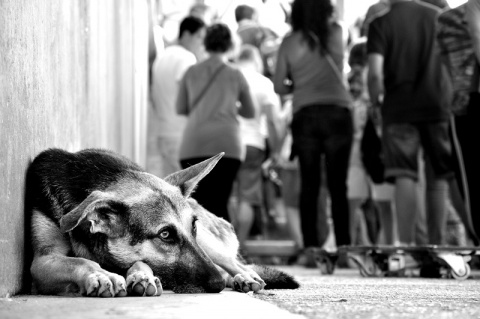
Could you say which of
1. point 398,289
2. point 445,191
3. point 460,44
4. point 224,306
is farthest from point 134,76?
point 224,306

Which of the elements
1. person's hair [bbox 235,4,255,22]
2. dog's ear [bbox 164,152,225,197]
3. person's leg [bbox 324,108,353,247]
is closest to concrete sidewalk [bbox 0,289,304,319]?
dog's ear [bbox 164,152,225,197]

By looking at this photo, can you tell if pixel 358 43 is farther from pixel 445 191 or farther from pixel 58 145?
pixel 58 145

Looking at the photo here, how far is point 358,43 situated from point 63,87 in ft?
17.2

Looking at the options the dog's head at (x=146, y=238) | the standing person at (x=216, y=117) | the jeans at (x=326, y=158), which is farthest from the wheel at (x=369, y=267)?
the dog's head at (x=146, y=238)

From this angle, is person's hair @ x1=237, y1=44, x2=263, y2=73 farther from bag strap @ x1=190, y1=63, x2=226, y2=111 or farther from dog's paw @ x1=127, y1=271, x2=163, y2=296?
dog's paw @ x1=127, y1=271, x2=163, y2=296

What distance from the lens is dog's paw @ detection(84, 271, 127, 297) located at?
154 inches

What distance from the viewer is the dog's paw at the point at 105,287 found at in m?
3.90

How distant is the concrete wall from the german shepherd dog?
0.45 ft

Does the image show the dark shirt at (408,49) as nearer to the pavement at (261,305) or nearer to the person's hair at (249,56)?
the person's hair at (249,56)

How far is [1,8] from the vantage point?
397cm

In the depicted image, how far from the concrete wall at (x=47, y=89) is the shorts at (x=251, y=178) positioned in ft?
5.51

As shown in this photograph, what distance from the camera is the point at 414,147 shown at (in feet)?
27.4

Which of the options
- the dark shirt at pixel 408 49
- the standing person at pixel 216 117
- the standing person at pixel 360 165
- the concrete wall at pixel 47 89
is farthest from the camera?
the standing person at pixel 360 165

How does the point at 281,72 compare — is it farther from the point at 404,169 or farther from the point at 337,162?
the point at 404,169
